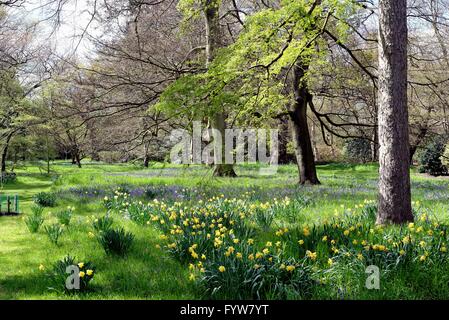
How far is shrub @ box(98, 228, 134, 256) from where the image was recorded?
15.9 feet

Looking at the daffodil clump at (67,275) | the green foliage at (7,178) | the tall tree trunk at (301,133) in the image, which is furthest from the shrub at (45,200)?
the green foliage at (7,178)

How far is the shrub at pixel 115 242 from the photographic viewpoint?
4855 mm

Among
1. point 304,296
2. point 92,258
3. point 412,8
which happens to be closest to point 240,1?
point 412,8

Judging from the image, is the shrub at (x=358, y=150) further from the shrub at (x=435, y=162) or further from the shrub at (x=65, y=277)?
the shrub at (x=65, y=277)

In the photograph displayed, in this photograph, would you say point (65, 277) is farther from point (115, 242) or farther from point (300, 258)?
point (300, 258)

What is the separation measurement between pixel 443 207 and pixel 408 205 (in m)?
1.99

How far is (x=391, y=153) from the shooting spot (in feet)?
17.5

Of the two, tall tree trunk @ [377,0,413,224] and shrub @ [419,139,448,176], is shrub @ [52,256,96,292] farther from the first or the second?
shrub @ [419,139,448,176]

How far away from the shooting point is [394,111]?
208 inches

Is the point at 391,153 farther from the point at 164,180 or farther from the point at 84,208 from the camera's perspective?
the point at 164,180

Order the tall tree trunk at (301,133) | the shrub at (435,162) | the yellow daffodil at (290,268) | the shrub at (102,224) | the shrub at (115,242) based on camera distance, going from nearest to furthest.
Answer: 1. the yellow daffodil at (290,268)
2. the shrub at (115,242)
3. the shrub at (102,224)
4. the tall tree trunk at (301,133)
5. the shrub at (435,162)

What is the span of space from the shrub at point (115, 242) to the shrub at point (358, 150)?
3225 cm

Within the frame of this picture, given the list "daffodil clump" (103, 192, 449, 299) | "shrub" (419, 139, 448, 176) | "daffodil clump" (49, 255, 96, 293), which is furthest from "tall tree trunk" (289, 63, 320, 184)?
"shrub" (419, 139, 448, 176)

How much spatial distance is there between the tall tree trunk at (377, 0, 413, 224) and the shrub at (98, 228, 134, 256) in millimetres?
3244
